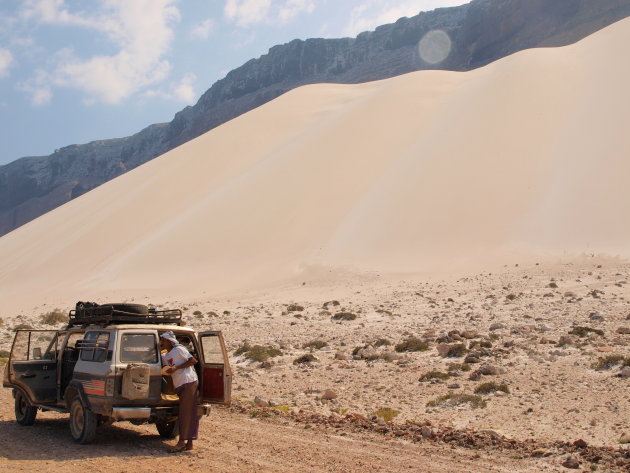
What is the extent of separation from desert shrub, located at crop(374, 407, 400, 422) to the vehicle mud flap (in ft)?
10.9

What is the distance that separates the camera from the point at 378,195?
3469cm

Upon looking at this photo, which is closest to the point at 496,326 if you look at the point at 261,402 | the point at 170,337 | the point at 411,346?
A: the point at 411,346

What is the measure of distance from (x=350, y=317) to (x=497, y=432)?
36.3 ft

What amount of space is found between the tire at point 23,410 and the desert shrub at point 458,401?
17.0ft

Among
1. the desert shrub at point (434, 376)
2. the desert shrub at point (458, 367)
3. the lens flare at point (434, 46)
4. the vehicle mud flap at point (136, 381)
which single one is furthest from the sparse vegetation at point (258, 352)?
the lens flare at point (434, 46)

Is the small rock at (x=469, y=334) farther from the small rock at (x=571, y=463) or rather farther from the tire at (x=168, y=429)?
the tire at (x=168, y=429)

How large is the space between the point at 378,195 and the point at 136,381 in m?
28.9

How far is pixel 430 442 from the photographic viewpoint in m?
7.07

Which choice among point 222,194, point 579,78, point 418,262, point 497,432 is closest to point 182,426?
point 497,432

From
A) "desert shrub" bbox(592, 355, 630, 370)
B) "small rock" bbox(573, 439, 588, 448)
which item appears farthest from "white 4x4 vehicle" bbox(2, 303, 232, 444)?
"desert shrub" bbox(592, 355, 630, 370)

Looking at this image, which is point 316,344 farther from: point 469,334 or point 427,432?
point 427,432

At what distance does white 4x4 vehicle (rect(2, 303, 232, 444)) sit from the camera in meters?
6.51

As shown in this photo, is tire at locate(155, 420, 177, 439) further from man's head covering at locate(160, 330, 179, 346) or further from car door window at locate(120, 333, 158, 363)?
man's head covering at locate(160, 330, 179, 346)

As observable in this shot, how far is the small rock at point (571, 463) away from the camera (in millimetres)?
6055
